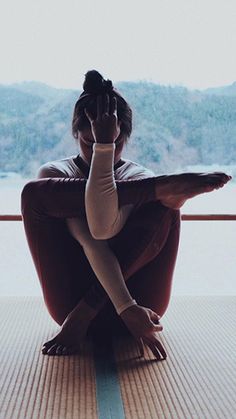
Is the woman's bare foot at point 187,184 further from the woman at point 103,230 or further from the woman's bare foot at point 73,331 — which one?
the woman's bare foot at point 73,331

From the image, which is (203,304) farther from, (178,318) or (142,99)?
(142,99)

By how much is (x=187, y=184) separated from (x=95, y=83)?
1.42ft

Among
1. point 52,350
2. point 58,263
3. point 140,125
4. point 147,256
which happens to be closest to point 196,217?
point 140,125

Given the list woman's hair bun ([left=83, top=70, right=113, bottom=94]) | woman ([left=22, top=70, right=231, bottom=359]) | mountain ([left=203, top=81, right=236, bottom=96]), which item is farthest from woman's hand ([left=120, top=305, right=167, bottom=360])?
mountain ([left=203, top=81, right=236, bottom=96])

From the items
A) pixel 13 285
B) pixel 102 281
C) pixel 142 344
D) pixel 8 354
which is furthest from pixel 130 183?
pixel 13 285

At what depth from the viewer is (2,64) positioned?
335 cm

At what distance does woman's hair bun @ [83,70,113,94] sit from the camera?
168 centimetres

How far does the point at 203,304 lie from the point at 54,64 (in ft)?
5.50

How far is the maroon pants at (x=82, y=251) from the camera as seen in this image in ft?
5.17

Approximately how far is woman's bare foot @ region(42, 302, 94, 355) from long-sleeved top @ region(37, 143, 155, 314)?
0.10 m

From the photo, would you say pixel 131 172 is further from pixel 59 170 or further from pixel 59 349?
pixel 59 349

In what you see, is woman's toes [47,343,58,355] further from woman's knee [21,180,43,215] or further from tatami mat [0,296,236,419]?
woman's knee [21,180,43,215]

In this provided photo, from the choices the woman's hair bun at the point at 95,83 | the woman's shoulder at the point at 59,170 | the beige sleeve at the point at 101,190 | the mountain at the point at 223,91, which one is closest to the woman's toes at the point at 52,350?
the beige sleeve at the point at 101,190

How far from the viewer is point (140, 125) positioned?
11.3 ft
